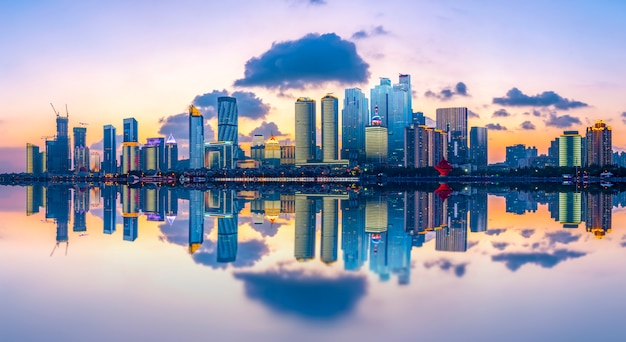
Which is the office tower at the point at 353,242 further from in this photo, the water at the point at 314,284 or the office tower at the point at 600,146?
the office tower at the point at 600,146

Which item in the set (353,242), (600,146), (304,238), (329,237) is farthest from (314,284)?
(600,146)

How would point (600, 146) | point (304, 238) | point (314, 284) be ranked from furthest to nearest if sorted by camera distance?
point (600, 146) < point (304, 238) < point (314, 284)

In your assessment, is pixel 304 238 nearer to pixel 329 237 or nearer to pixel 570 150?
pixel 329 237

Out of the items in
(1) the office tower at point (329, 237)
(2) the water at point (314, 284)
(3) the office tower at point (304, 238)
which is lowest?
(2) the water at point (314, 284)

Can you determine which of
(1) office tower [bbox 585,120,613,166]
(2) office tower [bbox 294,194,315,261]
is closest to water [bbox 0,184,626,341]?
(2) office tower [bbox 294,194,315,261]

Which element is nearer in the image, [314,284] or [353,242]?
[314,284]

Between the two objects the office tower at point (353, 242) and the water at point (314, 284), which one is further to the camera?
the office tower at point (353, 242)

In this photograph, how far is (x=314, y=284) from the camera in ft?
34.1

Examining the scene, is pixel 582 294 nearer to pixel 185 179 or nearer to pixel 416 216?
pixel 416 216

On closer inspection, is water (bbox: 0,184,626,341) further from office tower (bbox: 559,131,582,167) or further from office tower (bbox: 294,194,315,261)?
office tower (bbox: 559,131,582,167)

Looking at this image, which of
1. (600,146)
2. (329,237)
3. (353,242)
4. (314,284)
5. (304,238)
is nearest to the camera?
(314,284)

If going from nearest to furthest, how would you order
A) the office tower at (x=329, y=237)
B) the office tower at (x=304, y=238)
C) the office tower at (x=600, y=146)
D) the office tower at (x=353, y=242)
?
the office tower at (x=353, y=242) → the office tower at (x=329, y=237) → the office tower at (x=304, y=238) → the office tower at (x=600, y=146)

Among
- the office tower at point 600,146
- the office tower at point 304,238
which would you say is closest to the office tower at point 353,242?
the office tower at point 304,238

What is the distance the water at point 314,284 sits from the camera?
25.5ft
